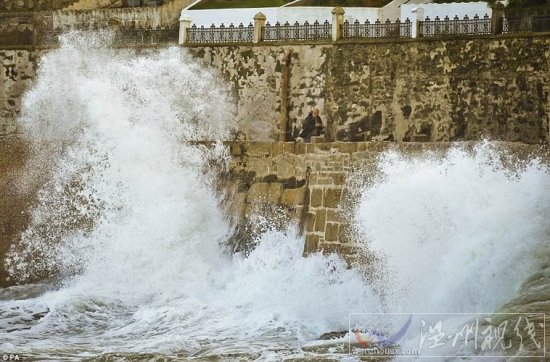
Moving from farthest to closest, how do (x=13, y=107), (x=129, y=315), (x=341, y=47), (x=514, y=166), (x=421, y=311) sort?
(x=13, y=107), (x=341, y=47), (x=129, y=315), (x=514, y=166), (x=421, y=311)

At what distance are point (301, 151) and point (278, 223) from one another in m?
1.29

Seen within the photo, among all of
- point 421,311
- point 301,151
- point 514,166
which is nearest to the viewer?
point 421,311

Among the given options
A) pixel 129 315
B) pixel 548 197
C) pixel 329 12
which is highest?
pixel 329 12

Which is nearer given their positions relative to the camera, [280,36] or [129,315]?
[129,315]

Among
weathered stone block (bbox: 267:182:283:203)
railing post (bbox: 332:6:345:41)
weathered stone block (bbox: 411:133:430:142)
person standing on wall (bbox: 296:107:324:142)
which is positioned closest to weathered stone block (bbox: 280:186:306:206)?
weathered stone block (bbox: 267:182:283:203)

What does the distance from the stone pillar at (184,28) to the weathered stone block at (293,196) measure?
808 cm

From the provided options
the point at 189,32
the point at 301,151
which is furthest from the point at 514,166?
the point at 189,32

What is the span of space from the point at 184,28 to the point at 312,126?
3957 millimetres

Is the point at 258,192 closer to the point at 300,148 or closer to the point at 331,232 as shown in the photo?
the point at 300,148

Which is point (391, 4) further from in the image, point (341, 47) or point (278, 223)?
point (278, 223)

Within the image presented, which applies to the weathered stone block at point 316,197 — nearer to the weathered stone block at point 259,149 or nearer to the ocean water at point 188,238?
the ocean water at point 188,238

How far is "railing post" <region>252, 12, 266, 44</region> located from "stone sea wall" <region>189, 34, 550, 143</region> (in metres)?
0.21

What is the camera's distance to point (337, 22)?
110 feet

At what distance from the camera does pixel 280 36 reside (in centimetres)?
3428
